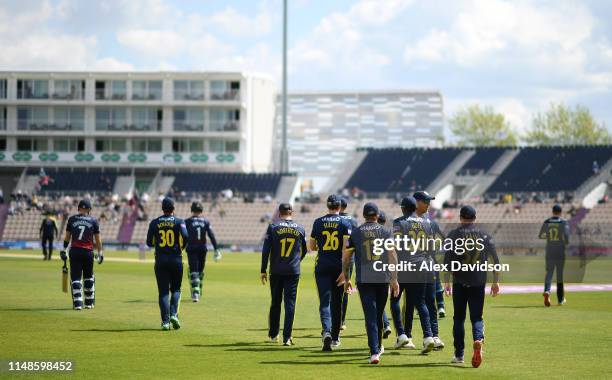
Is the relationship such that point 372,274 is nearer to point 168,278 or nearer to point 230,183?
point 168,278

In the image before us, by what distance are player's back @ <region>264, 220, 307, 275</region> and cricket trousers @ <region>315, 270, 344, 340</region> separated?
1.82ft

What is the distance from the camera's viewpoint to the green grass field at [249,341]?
15711 mm

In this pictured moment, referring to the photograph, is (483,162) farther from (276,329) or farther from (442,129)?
(276,329)

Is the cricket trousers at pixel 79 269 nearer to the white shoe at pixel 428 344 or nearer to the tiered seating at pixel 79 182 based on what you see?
the white shoe at pixel 428 344

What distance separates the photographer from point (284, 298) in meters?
19.0

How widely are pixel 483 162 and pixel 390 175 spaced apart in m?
8.64

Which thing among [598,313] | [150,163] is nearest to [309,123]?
[150,163]

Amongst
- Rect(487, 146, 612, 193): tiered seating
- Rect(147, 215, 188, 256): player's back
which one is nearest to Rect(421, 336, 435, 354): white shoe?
Rect(147, 215, 188, 256): player's back

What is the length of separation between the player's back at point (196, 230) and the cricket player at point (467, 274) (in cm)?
1268

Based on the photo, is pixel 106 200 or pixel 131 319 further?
pixel 106 200

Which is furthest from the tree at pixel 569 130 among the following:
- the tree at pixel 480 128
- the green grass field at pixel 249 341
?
the green grass field at pixel 249 341

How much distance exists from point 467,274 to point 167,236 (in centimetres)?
702

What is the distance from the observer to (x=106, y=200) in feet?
298

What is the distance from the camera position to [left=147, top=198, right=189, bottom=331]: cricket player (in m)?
Answer: 20.9
